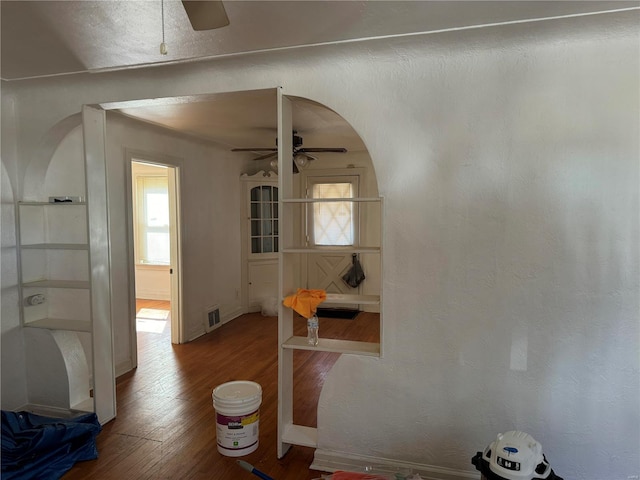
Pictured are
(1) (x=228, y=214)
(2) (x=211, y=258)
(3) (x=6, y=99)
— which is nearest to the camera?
(3) (x=6, y=99)

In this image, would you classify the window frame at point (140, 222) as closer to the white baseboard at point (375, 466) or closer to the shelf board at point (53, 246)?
the shelf board at point (53, 246)

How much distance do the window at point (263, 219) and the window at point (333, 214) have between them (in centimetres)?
57

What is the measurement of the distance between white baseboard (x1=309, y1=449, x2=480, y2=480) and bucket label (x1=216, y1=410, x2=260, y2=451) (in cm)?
46

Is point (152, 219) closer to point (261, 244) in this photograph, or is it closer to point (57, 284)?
point (261, 244)

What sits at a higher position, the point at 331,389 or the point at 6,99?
the point at 6,99

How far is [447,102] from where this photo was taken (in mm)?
2248

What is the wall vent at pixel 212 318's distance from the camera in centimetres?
530

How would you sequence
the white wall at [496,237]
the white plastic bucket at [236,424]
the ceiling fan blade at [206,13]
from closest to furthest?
the ceiling fan blade at [206,13]
the white wall at [496,237]
the white plastic bucket at [236,424]

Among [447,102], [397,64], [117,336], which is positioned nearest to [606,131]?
[447,102]

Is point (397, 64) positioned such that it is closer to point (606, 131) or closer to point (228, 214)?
point (606, 131)

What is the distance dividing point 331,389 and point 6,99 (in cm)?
302

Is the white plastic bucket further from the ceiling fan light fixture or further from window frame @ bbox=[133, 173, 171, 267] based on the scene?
window frame @ bbox=[133, 173, 171, 267]

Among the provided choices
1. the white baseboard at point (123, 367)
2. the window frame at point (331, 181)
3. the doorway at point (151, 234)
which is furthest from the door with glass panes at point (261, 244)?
the white baseboard at point (123, 367)

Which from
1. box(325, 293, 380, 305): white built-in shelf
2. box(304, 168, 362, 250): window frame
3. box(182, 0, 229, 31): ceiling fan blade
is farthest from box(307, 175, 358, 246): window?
box(182, 0, 229, 31): ceiling fan blade
